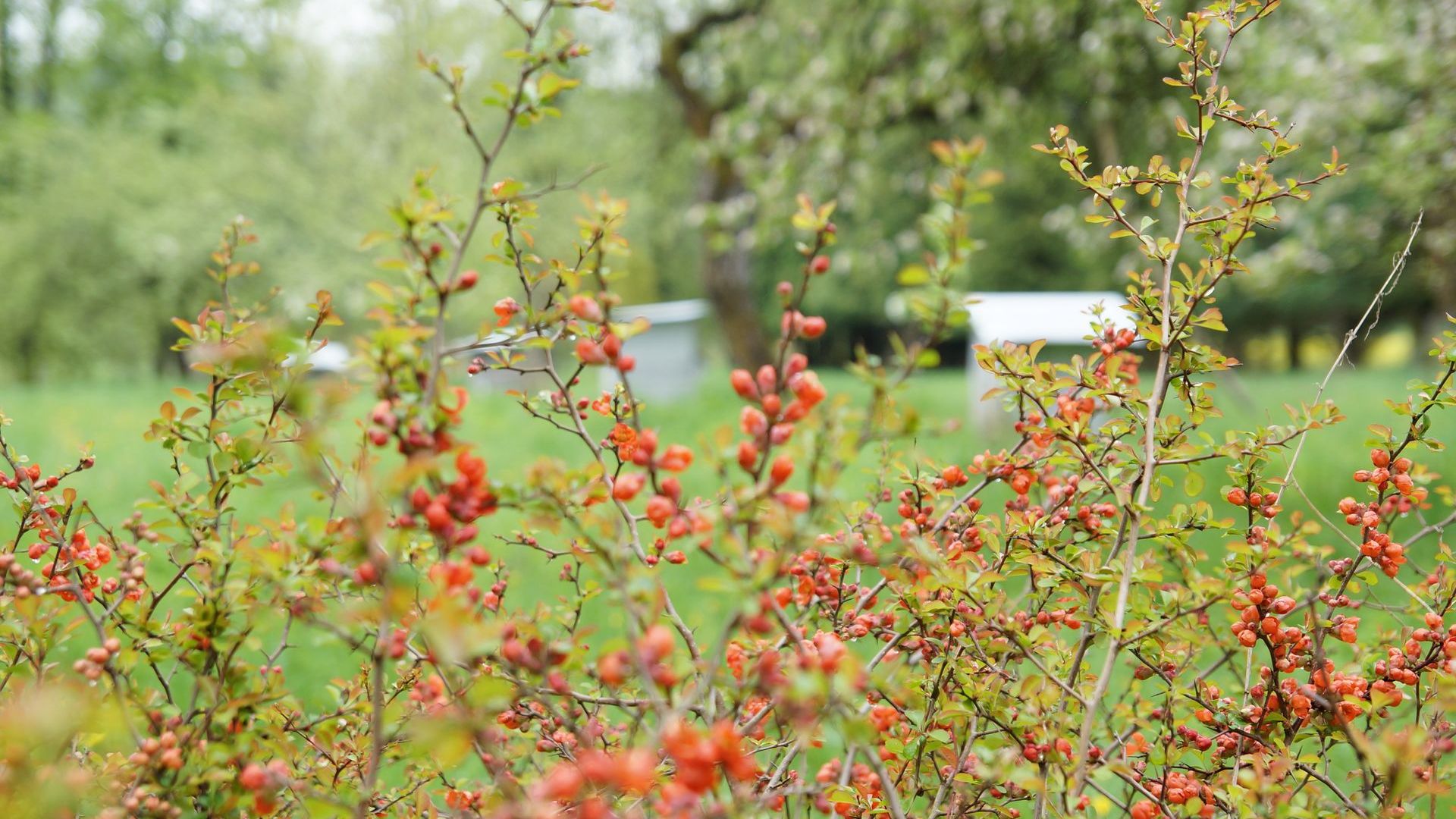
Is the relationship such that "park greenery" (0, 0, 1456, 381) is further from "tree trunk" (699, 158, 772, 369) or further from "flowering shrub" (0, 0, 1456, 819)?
"flowering shrub" (0, 0, 1456, 819)

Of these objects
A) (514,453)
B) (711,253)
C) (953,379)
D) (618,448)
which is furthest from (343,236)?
(618,448)

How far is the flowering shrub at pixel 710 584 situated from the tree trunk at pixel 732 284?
7852 millimetres

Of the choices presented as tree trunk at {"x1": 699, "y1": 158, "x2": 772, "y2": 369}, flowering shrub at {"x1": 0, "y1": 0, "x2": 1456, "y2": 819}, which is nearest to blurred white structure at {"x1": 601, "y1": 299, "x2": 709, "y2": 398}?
tree trunk at {"x1": 699, "y1": 158, "x2": 772, "y2": 369}

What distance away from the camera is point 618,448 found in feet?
4.96

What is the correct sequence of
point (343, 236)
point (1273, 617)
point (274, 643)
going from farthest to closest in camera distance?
point (343, 236) → point (274, 643) → point (1273, 617)

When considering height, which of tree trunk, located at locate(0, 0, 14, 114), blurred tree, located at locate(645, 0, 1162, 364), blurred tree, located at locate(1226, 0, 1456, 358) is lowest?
blurred tree, located at locate(1226, 0, 1456, 358)

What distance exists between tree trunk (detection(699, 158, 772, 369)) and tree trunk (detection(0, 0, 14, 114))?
16269 mm

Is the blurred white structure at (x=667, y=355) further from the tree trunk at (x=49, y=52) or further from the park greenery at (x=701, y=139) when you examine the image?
the tree trunk at (x=49, y=52)

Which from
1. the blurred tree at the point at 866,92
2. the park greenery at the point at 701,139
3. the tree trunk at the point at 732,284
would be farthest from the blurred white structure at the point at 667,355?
the blurred tree at the point at 866,92

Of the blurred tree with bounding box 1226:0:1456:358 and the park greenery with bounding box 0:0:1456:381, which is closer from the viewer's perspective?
the blurred tree with bounding box 1226:0:1456:358

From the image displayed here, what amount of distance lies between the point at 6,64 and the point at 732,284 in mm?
17880

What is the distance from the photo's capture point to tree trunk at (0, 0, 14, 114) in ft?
A: 56.7

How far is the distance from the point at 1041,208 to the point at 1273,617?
18.3 m

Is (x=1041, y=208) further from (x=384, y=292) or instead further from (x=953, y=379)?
(x=384, y=292)
